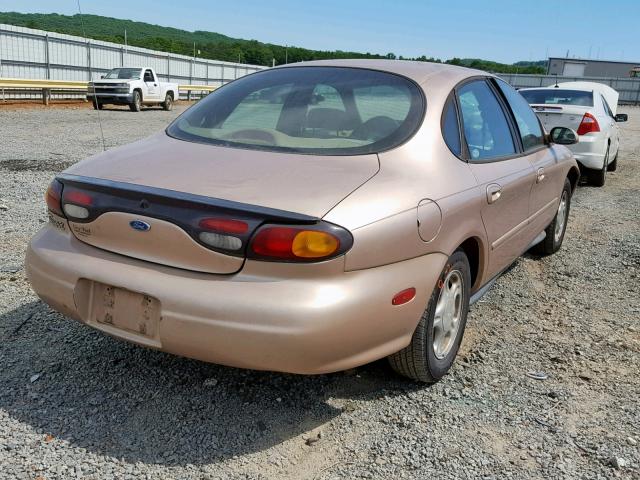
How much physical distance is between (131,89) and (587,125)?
59.9ft

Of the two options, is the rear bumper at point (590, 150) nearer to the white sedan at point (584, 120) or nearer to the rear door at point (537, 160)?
the white sedan at point (584, 120)

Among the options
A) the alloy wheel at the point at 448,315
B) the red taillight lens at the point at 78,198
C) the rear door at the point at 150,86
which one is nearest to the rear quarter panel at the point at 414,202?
the alloy wheel at the point at 448,315

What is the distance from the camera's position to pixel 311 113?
10.1 feet

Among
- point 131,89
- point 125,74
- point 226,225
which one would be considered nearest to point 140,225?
point 226,225

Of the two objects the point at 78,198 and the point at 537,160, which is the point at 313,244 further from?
the point at 537,160

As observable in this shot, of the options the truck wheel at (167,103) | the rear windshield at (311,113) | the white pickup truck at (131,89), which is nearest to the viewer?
the rear windshield at (311,113)

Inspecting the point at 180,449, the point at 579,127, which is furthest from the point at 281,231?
the point at 579,127

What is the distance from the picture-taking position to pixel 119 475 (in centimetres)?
226

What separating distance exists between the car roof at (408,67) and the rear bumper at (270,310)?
1.27m

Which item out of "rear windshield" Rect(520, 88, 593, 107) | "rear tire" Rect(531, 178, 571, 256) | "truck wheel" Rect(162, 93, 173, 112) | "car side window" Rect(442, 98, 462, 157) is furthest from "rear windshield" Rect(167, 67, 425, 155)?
"truck wheel" Rect(162, 93, 173, 112)

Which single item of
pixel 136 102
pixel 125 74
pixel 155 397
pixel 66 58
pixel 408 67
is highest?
pixel 408 67

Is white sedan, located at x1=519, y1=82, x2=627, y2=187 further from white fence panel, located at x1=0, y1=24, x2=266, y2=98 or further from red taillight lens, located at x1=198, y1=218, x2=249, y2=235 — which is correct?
white fence panel, located at x1=0, y1=24, x2=266, y2=98

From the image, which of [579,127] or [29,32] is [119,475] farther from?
[29,32]

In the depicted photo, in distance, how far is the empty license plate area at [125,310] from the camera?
7.79 ft
